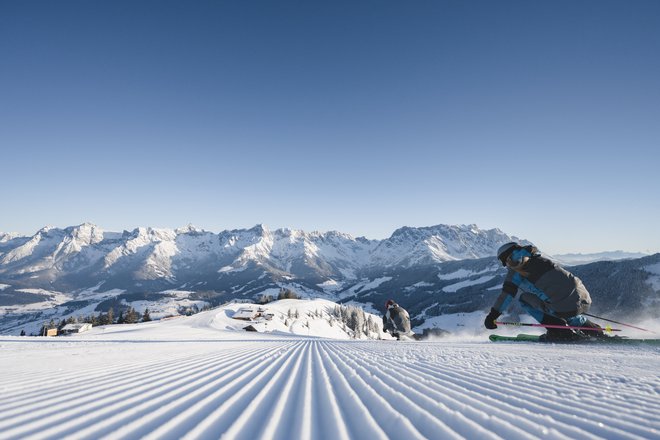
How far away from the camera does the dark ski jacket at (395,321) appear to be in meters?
22.6

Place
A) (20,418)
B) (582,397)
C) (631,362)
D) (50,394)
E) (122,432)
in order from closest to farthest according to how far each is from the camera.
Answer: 1. (122,432)
2. (20,418)
3. (582,397)
4. (50,394)
5. (631,362)

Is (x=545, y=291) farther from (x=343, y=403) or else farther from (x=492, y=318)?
(x=343, y=403)

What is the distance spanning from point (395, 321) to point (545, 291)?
13.6 metres

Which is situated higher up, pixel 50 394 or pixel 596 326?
pixel 50 394

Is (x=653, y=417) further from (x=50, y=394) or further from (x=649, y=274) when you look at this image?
(x=649, y=274)

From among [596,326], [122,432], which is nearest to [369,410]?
[122,432]

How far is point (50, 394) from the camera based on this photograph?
14.2 feet

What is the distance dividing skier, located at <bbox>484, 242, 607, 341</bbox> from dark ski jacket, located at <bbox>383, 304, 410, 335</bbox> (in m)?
11.8

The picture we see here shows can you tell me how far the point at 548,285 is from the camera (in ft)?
33.1

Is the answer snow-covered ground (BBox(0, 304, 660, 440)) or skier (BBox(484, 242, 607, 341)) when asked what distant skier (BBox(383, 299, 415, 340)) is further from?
snow-covered ground (BBox(0, 304, 660, 440))

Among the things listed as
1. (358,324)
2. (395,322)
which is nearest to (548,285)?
(395,322)

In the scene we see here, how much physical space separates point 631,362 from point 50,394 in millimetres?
9953

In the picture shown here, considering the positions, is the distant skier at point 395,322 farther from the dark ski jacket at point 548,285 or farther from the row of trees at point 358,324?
the row of trees at point 358,324

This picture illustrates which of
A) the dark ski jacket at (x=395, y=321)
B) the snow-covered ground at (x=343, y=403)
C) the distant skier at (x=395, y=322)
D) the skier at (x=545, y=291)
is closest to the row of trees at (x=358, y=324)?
the distant skier at (x=395, y=322)
